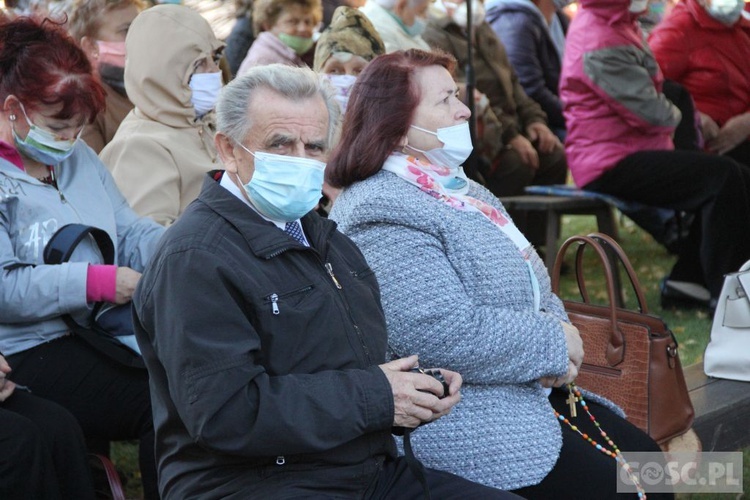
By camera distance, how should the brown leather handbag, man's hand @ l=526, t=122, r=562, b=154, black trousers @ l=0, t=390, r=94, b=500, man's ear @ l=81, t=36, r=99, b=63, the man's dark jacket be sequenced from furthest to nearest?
man's hand @ l=526, t=122, r=562, b=154 < man's ear @ l=81, t=36, r=99, b=63 < the brown leather handbag < black trousers @ l=0, t=390, r=94, b=500 < the man's dark jacket

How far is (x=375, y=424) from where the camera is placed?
2348 millimetres

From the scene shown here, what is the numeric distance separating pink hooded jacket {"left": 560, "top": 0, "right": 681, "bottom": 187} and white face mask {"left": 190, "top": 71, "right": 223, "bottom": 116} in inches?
102

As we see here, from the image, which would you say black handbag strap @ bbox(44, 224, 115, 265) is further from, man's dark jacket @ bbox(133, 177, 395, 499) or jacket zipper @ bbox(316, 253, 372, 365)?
jacket zipper @ bbox(316, 253, 372, 365)

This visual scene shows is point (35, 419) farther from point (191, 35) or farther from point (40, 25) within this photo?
point (191, 35)

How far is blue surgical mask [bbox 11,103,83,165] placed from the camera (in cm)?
324

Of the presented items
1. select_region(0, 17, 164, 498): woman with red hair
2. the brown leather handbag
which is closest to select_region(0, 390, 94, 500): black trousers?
select_region(0, 17, 164, 498): woman with red hair

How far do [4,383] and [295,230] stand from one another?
3.15 feet

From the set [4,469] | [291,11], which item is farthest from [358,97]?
[291,11]

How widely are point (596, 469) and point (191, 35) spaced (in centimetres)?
241

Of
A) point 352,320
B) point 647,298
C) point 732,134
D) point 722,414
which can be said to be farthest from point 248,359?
point 732,134

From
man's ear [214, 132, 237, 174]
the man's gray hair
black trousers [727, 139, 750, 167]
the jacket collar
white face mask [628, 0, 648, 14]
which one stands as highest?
the man's gray hair

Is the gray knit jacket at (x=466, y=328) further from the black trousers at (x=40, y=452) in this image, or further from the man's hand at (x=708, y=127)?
the man's hand at (x=708, y=127)

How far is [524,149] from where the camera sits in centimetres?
715

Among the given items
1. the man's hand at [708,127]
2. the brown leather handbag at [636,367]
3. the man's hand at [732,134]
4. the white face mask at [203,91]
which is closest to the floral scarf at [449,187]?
the brown leather handbag at [636,367]
